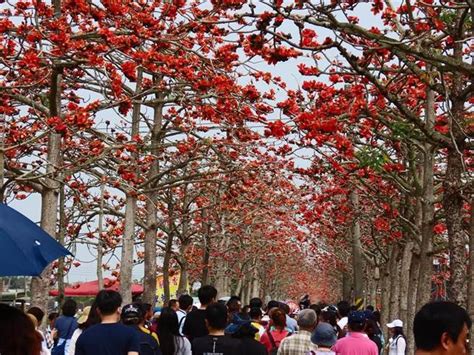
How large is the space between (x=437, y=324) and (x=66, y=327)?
7229mm

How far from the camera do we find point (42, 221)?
13773 mm

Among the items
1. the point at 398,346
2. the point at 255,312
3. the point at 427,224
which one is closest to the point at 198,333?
the point at 255,312

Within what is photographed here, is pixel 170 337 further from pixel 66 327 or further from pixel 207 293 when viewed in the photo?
pixel 66 327

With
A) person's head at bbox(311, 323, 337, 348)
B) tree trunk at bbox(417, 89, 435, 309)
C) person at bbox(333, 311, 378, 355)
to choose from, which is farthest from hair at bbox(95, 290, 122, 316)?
tree trunk at bbox(417, 89, 435, 309)

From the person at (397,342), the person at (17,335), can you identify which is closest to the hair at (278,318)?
the person at (397,342)

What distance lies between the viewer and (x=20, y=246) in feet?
15.8

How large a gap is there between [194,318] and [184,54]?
20.2 feet

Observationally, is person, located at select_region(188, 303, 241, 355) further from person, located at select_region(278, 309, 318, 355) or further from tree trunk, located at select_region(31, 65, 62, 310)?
tree trunk, located at select_region(31, 65, 62, 310)

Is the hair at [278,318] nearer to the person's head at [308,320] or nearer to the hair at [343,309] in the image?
the person's head at [308,320]

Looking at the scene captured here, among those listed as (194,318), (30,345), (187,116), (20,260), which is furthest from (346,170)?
(30,345)

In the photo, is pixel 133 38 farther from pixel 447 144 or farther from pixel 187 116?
pixel 187 116

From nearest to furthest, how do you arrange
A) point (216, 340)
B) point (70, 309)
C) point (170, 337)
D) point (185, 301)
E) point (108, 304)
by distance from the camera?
point (108, 304) → point (216, 340) → point (170, 337) → point (70, 309) → point (185, 301)

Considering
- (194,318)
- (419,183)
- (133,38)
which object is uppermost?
(133,38)

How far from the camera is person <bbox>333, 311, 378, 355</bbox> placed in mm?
8664
